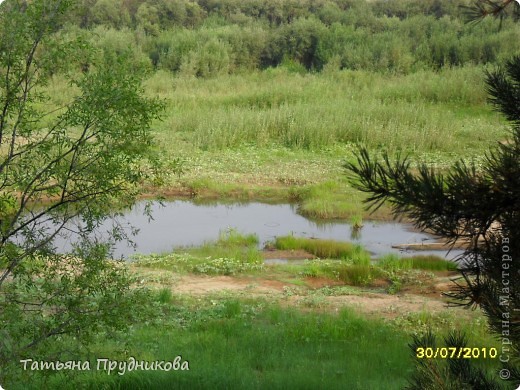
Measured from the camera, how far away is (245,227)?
526 inches

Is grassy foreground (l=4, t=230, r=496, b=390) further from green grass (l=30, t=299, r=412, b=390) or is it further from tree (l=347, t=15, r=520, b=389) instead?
tree (l=347, t=15, r=520, b=389)

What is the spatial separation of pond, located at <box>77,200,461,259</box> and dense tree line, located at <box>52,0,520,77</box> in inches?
494

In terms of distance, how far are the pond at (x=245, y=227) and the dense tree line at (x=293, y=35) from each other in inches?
494

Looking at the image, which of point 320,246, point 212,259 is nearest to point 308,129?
point 320,246

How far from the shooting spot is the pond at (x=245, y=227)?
1243 cm

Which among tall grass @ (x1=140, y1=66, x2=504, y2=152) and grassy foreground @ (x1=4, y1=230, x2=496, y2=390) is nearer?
grassy foreground @ (x1=4, y1=230, x2=496, y2=390)

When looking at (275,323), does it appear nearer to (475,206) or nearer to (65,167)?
(65,167)

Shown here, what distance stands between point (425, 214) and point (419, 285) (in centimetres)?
735

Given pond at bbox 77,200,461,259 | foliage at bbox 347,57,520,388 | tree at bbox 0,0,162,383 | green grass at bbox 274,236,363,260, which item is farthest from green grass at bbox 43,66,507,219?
foliage at bbox 347,57,520,388

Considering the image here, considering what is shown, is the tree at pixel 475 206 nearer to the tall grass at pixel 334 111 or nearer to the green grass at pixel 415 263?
the green grass at pixel 415 263

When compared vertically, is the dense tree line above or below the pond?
above

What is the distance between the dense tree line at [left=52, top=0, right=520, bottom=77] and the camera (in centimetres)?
2998

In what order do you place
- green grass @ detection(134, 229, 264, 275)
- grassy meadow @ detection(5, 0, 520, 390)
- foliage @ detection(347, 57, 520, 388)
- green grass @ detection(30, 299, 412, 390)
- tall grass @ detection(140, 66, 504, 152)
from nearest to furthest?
foliage @ detection(347, 57, 520, 388)
green grass @ detection(30, 299, 412, 390)
grassy meadow @ detection(5, 0, 520, 390)
green grass @ detection(134, 229, 264, 275)
tall grass @ detection(140, 66, 504, 152)

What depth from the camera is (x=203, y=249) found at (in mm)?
11617
